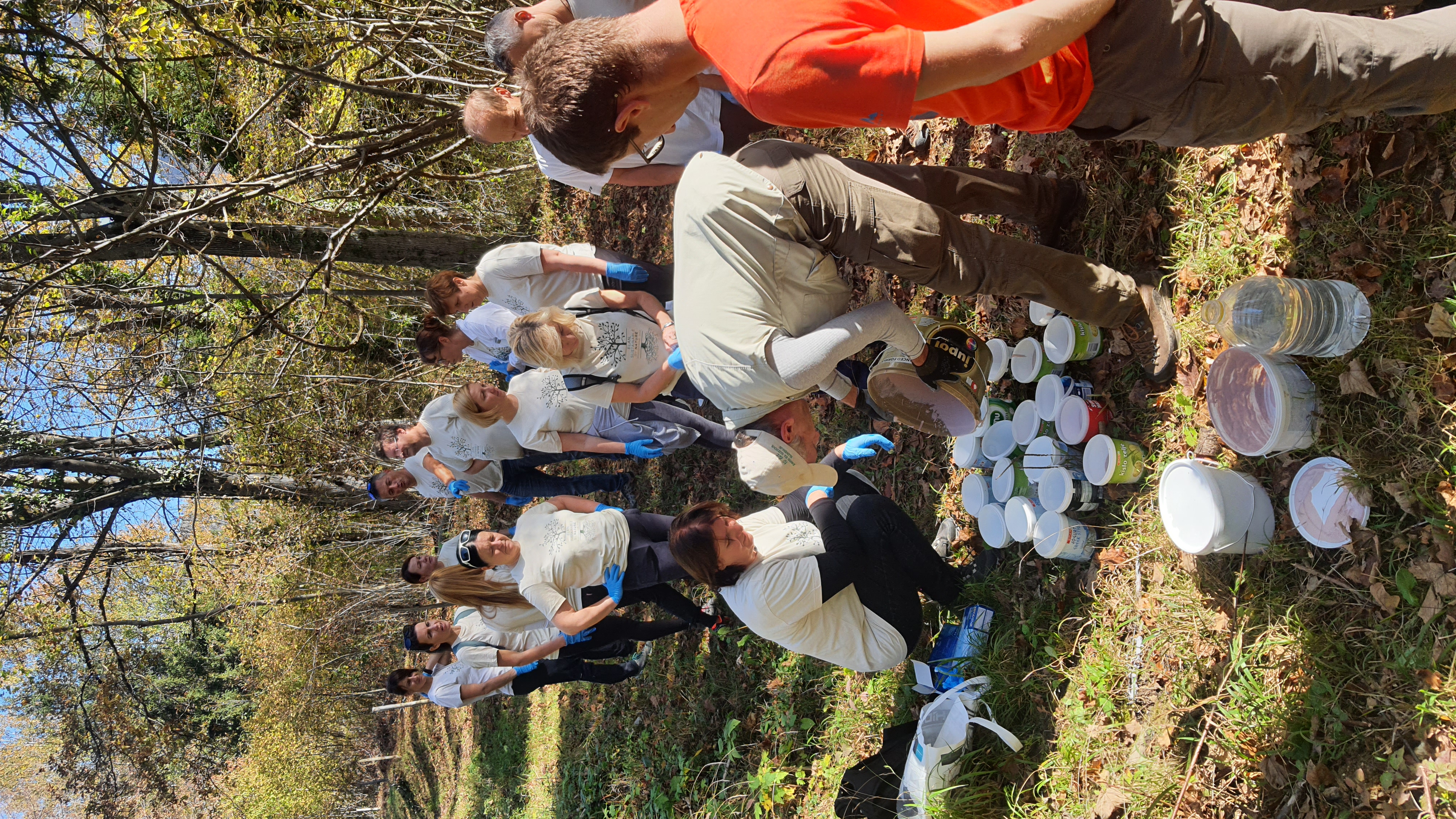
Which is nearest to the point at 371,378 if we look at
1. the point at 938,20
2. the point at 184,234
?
the point at 184,234

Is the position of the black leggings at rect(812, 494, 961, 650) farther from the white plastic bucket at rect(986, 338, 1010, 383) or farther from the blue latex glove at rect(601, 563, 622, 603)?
the blue latex glove at rect(601, 563, 622, 603)

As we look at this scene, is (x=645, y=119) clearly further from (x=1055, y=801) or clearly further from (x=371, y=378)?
(x=371, y=378)

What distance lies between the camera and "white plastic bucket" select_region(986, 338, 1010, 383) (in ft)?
12.2

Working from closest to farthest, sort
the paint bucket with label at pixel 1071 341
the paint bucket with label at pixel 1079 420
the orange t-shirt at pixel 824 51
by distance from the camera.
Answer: the orange t-shirt at pixel 824 51 → the paint bucket with label at pixel 1079 420 → the paint bucket with label at pixel 1071 341

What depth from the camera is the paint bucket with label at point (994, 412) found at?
365cm

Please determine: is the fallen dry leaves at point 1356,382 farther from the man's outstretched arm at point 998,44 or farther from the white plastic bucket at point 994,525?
the man's outstretched arm at point 998,44

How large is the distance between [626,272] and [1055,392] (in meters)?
2.54

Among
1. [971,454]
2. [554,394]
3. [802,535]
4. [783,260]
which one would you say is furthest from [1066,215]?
[554,394]

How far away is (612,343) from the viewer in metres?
4.22

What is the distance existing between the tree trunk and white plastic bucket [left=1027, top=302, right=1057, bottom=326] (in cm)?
495

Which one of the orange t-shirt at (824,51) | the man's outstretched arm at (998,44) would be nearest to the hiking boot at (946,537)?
the orange t-shirt at (824,51)

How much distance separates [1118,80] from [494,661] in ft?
16.8

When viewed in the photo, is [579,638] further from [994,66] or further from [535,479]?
[994,66]

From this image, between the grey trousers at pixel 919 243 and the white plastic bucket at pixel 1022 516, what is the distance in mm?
842
